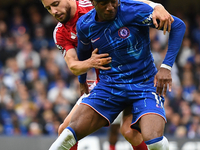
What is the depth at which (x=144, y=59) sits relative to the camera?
3.68 meters

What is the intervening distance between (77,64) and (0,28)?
25.7 ft

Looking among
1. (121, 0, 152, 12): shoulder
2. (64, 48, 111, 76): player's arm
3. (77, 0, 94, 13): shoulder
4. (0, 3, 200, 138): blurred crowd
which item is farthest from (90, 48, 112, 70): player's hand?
(0, 3, 200, 138): blurred crowd

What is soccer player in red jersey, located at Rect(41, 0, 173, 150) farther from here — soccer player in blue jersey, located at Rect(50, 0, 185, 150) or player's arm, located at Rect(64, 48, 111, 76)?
soccer player in blue jersey, located at Rect(50, 0, 185, 150)

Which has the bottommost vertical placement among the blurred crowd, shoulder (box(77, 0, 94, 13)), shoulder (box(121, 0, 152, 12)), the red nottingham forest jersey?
the blurred crowd

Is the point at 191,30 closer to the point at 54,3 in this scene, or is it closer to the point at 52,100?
the point at 52,100

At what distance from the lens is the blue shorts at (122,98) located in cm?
360

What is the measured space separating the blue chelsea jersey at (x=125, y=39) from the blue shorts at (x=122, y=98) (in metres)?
0.07

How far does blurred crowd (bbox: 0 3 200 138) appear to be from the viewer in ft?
28.6

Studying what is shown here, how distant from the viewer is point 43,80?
9.83 meters

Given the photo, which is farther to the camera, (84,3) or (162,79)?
(84,3)

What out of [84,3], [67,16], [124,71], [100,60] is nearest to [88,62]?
[100,60]

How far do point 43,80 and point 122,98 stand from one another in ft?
20.9

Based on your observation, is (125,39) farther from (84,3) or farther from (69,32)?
(84,3)

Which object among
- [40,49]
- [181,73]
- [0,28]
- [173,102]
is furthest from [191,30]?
[0,28]
